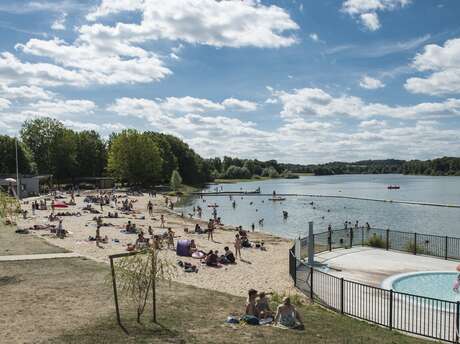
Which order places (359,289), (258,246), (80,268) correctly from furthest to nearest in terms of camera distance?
(258,246) < (80,268) < (359,289)

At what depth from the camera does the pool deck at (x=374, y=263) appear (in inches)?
778

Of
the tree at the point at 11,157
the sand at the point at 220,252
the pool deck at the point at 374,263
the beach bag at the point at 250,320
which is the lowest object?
the sand at the point at 220,252

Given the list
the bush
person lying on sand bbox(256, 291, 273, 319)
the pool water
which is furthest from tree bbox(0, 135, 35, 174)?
person lying on sand bbox(256, 291, 273, 319)

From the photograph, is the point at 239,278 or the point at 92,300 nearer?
the point at 92,300

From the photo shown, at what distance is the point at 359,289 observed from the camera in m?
16.2

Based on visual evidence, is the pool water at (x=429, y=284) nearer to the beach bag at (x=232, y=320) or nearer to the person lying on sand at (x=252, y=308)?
the person lying on sand at (x=252, y=308)

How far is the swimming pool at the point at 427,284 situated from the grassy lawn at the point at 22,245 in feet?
53.2

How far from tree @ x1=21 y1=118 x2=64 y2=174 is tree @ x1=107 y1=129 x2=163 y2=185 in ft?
45.5

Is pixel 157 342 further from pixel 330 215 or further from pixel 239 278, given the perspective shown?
pixel 330 215

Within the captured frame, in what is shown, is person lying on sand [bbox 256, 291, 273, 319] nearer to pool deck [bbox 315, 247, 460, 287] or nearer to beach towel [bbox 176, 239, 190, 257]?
pool deck [bbox 315, 247, 460, 287]

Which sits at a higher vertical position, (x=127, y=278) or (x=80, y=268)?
(x=127, y=278)

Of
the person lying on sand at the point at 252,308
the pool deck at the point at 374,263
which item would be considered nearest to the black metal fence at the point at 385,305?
the pool deck at the point at 374,263

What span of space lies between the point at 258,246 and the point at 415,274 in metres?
13.7

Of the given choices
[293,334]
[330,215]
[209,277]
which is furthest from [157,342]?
[330,215]
